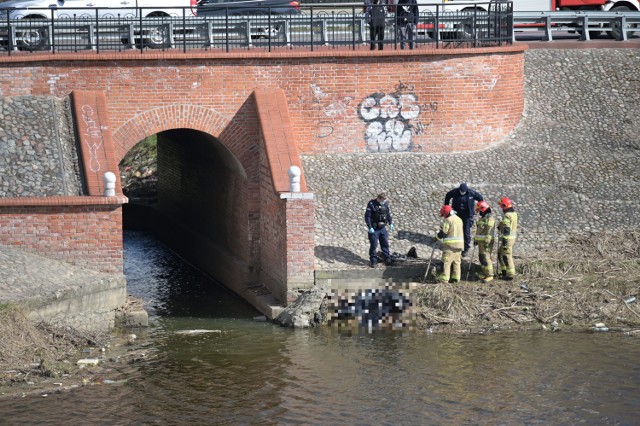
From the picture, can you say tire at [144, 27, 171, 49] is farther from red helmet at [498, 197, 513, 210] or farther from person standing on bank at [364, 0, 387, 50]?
red helmet at [498, 197, 513, 210]

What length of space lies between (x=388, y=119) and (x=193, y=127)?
4.21m

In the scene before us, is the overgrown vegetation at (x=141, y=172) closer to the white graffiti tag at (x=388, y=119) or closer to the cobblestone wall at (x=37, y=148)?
the cobblestone wall at (x=37, y=148)

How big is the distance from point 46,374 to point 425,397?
226 inches

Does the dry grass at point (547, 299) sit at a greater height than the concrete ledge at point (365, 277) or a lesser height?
lesser

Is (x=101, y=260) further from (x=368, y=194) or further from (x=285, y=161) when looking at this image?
(x=368, y=194)

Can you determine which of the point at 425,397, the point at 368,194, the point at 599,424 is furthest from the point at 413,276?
the point at 599,424

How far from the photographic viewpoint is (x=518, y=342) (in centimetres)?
1898

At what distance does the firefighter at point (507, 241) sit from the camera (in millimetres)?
20594

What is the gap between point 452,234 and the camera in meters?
20.4

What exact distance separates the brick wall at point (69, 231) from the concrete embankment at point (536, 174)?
3.95 metres

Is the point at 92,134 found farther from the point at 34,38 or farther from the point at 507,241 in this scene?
the point at 507,241

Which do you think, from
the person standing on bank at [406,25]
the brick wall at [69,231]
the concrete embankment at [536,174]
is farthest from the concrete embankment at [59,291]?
the person standing on bank at [406,25]

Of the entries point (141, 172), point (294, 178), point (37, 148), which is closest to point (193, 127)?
point (37, 148)

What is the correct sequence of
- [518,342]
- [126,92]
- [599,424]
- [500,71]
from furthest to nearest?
1. [500,71]
2. [126,92]
3. [518,342]
4. [599,424]
